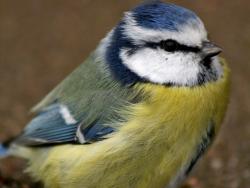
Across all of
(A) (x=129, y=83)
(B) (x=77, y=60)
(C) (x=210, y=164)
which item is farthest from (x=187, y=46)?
(B) (x=77, y=60)

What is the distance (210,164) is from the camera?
3.82 meters

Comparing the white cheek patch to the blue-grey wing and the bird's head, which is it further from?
the blue-grey wing

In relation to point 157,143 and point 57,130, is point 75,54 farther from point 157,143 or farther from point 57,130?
point 157,143

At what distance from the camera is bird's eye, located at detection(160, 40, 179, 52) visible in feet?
9.20

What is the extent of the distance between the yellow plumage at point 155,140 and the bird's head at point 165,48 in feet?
0.19

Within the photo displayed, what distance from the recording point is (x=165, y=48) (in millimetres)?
Answer: 2830

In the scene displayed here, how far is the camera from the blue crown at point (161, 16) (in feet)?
9.25

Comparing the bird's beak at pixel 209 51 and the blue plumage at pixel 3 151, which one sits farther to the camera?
the blue plumage at pixel 3 151

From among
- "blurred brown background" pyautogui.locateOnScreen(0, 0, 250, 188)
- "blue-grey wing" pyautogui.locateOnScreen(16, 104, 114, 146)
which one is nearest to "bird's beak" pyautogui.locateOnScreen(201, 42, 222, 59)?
"blue-grey wing" pyautogui.locateOnScreen(16, 104, 114, 146)

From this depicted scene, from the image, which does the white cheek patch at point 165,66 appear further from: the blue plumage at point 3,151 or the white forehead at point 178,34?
the blue plumage at point 3,151

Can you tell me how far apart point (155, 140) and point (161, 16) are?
523 millimetres

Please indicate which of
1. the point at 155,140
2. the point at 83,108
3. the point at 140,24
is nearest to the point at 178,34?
the point at 140,24

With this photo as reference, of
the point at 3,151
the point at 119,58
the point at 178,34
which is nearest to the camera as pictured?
the point at 178,34

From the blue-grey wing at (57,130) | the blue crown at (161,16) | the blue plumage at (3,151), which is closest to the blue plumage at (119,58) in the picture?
the blue crown at (161,16)
